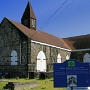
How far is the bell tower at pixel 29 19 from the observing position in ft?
106

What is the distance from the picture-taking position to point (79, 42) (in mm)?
41000

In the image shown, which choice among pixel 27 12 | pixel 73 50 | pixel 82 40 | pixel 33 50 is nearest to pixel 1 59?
pixel 33 50

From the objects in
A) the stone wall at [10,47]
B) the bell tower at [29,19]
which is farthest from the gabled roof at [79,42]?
the stone wall at [10,47]

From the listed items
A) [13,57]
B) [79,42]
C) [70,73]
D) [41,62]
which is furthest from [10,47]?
[70,73]

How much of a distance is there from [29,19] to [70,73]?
24521 millimetres

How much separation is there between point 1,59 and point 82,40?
18.2m

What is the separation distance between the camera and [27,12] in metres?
33.0

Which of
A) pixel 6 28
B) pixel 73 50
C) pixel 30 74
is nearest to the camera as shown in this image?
pixel 30 74

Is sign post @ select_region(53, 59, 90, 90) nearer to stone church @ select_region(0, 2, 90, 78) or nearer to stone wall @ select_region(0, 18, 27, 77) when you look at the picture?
stone church @ select_region(0, 2, 90, 78)

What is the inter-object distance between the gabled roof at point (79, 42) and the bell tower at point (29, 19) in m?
10.6

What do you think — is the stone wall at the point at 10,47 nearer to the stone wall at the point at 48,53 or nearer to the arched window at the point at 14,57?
the arched window at the point at 14,57

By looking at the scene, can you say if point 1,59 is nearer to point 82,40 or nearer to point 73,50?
point 73,50

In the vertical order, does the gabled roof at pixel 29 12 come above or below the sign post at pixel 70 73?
above

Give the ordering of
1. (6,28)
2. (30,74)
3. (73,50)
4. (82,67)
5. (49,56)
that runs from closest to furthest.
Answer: (82,67), (30,74), (6,28), (49,56), (73,50)
